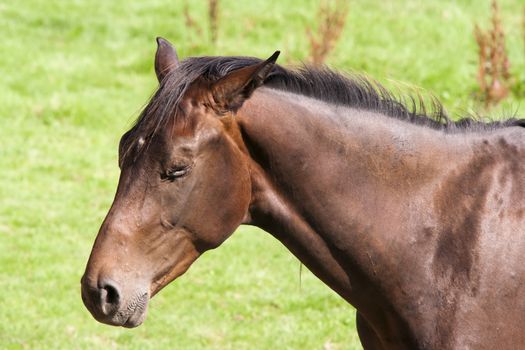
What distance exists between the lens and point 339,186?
3.42 m

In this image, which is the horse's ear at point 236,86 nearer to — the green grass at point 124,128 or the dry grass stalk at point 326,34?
the green grass at point 124,128

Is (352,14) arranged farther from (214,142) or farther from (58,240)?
(214,142)

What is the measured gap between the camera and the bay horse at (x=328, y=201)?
3.29 m

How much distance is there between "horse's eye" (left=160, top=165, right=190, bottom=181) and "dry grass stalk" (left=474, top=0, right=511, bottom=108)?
6.61 m

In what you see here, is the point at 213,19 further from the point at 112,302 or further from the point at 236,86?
the point at 112,302

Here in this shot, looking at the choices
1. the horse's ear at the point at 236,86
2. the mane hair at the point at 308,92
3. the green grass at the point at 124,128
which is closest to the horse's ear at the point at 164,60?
the mane hair at the point at 308,92

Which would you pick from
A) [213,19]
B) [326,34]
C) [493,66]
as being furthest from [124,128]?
[493,66]

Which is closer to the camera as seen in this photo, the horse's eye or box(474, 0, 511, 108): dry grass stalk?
the horse's eye

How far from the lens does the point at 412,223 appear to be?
11.4ft

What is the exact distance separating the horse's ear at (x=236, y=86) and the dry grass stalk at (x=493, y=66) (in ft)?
21.1

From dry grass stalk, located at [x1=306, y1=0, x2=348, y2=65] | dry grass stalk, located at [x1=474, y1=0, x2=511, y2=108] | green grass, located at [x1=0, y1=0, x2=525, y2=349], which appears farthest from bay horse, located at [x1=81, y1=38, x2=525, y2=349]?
dry grass stalk, located at [x1=306, y1=0, x2=348, y2=65]

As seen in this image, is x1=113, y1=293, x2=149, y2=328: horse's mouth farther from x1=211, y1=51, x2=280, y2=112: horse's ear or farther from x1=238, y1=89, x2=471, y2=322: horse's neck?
x1=211, y1=51, x2=280, y2=112: horse's ear

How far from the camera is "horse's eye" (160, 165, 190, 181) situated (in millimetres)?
3273

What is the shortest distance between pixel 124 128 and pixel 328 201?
218 inches
